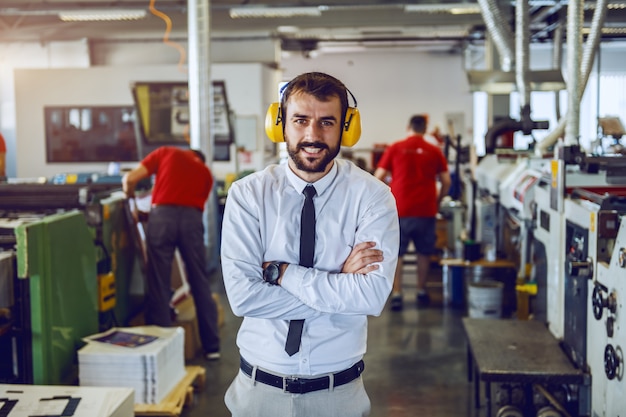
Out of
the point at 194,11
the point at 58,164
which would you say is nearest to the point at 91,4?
the point at 58,164

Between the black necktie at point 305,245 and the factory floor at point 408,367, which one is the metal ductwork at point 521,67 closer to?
the factory floor at point 408,367

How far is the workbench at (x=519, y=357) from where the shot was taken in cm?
315

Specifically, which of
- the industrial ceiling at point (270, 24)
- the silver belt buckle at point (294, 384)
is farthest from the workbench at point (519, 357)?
the industrial ceiling at point (270, 24)

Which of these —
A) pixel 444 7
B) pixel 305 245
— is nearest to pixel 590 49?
pixel 444 7

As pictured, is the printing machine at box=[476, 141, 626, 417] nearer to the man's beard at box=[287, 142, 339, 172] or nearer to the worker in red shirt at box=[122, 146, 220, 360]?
the man's beard at box=[287, 142, 339, 172]

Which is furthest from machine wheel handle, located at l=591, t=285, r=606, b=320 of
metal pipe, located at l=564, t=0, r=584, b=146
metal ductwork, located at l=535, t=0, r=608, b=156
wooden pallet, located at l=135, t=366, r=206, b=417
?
metal ductwork, located at l=535, t=0, r=608, b=156

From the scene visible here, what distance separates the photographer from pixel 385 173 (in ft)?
19.8

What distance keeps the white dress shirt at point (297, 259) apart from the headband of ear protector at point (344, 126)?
0.11 meters

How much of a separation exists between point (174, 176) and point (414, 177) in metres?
2.21

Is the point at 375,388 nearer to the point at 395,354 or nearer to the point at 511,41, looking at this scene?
the point at 395,354

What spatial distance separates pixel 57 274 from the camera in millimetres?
3586

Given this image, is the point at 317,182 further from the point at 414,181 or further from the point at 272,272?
the point at 414,181

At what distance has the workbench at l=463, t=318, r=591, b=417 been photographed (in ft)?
10.3

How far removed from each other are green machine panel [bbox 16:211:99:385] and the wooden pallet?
46 centimetres
